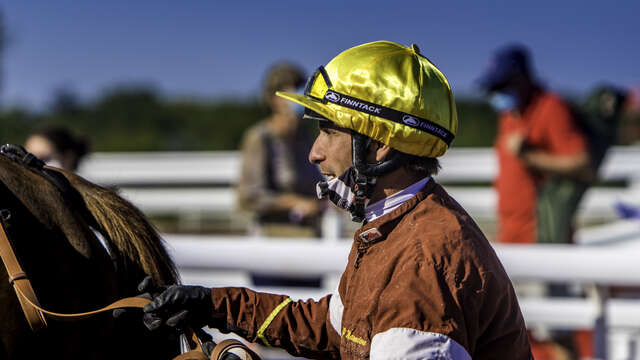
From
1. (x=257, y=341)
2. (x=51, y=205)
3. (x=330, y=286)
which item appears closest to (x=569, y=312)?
(x=330, y=286)

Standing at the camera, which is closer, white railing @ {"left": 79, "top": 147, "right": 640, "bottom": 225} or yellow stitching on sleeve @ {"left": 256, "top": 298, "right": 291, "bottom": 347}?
yellow stitching on sleeve @ {"left": 256, "top": 298, "right": 291, "bottom": 347}

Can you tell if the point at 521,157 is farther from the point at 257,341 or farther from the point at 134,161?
the point at 134,161

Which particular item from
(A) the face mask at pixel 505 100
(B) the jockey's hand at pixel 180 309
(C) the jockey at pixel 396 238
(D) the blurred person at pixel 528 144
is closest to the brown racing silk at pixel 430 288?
(C) the jockey at pixel 396 238

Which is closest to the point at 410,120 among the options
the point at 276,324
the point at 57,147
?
the point at 276,324

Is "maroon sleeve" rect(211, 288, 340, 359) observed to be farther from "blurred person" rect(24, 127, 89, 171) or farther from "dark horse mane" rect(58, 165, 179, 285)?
"blurred person" rect(24, 127, 89, 171)

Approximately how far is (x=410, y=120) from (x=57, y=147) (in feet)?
9.70

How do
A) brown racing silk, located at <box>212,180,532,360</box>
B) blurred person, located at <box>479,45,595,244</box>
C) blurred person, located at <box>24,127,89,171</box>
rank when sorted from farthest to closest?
blurred person, located at <box>479,45,595,244</box> < blurred person, located at <box>24,127,89,171</box> < brown racing silk, located at <box>212,180,532,360</box>

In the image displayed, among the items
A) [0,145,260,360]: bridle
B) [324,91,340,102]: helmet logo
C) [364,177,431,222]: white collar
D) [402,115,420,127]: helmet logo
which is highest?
[324,91,340,102]: helmet logo

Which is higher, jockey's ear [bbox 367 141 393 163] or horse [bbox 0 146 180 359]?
jockey's ear [bbox 367 141 393 163]

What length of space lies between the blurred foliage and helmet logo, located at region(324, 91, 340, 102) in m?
11.3

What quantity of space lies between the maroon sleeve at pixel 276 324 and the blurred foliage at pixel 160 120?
1101cm

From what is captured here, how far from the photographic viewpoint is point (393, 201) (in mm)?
1834

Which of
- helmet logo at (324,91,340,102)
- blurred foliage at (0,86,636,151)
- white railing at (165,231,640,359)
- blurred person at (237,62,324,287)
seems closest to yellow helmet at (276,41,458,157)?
helmet logo at (324,91,340,102)

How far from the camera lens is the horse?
178 cm
